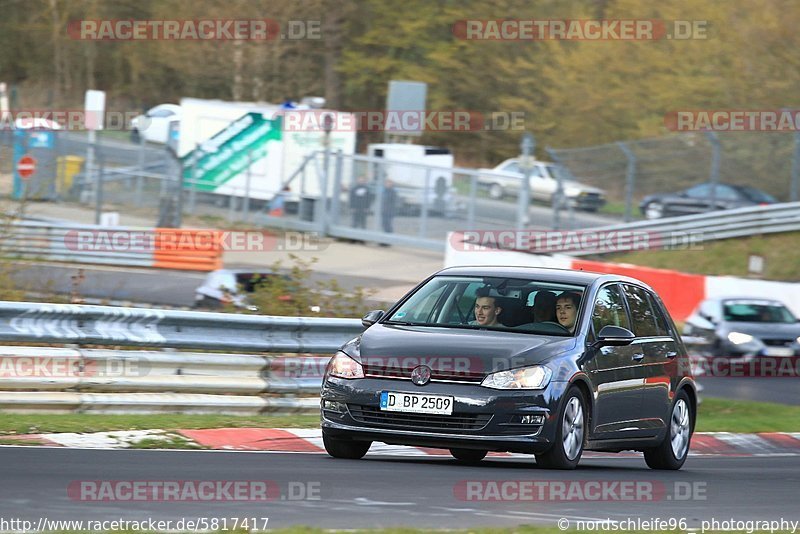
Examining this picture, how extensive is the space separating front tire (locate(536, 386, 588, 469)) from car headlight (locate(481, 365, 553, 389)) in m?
0.24

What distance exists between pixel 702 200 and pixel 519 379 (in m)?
24.9

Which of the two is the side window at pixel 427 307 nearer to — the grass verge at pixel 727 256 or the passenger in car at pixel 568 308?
the passenger in car at pixel 568 308

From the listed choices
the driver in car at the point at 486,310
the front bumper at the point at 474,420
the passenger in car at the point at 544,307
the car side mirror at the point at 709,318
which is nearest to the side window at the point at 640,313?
the passenger in car at the point at 544,307

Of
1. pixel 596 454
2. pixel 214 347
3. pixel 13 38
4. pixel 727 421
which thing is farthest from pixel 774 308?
pixel 13 38

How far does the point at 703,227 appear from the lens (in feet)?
108

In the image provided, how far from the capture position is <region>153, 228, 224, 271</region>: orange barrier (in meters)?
32.3

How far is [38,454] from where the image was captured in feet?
29.4

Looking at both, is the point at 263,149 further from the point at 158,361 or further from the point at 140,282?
the point at 158,361

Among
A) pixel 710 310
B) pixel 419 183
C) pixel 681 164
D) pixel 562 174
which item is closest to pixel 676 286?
pixel 710 310

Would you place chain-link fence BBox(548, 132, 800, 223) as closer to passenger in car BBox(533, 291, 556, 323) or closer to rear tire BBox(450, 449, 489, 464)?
rear tire BBox(450, 449, 489, 464)

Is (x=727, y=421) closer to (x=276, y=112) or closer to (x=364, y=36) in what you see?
(x=276, y=112)

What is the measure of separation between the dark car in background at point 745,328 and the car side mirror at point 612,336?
1396cm

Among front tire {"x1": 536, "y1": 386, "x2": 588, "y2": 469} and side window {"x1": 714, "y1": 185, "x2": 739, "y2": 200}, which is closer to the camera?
front tire {"x1": 536, "y1": 386, "x2": 588, "y2": 469}

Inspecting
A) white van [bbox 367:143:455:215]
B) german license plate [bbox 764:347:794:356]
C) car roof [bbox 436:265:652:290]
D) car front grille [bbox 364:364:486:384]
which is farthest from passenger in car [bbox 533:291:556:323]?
white van [bbox 367:143:455:215]
